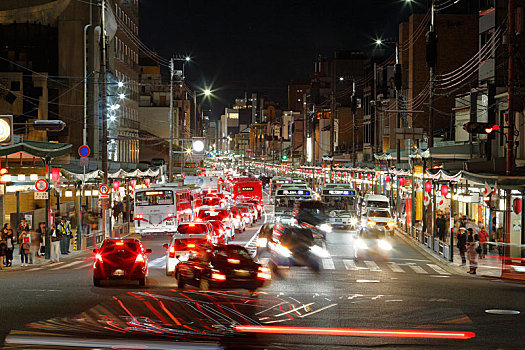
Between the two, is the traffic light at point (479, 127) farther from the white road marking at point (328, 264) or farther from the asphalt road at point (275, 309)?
the white road marking at point (328, 264)

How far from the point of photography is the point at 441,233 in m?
36.8

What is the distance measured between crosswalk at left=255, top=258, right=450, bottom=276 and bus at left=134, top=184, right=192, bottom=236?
15.7m

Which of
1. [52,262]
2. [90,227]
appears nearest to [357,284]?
[52,262]

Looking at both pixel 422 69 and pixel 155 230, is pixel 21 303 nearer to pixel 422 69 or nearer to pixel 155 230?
pixel 155 230

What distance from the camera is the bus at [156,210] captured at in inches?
1695

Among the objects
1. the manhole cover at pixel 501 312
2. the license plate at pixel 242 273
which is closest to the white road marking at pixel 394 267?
the license plate at pixel 242 273

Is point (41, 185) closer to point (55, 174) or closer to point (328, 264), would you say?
point (55, 174)

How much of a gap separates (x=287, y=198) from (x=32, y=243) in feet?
61.1

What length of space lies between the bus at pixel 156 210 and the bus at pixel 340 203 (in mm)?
10429

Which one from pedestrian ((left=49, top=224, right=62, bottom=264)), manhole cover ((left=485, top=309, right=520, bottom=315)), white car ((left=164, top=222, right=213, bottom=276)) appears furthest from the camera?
pedestrian ((left=49, top=224, right=62, bottom=264))

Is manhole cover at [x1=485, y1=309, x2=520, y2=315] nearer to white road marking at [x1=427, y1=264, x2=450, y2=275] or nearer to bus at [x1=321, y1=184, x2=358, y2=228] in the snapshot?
white road marking at [x1=427, y1=264, x2=450, y2=275]

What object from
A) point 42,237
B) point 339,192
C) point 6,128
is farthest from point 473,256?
point 42,237

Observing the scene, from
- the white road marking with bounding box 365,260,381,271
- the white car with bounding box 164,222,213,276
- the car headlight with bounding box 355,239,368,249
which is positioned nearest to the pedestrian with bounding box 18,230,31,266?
the white car with bounding box 164,222,213,276

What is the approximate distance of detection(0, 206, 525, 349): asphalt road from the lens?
12945 millimetres
